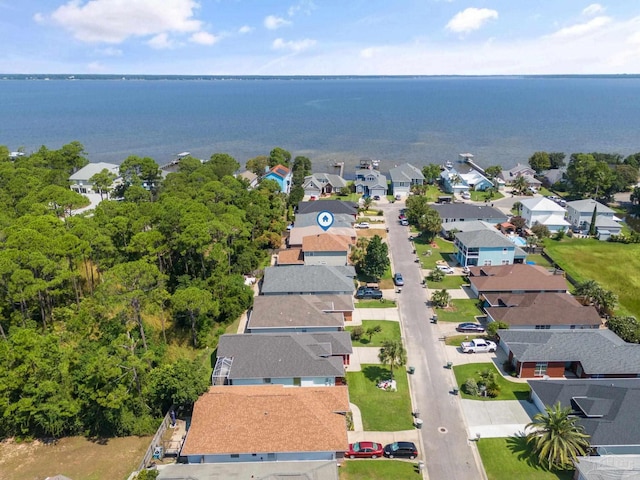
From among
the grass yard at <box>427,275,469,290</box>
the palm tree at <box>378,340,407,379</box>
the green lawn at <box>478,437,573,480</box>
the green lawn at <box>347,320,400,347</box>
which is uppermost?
the palm tree at <box>378,340,407,379</box>

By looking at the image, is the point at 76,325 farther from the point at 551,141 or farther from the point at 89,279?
the point at 551,141

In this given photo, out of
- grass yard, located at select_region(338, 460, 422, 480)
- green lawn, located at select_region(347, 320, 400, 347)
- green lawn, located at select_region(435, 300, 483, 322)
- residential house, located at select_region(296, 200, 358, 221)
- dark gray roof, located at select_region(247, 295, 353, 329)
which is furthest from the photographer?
residential house, located at select_region(296, 200, 358, 221)

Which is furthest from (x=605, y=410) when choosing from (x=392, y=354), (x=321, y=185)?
(x=321, y=185)

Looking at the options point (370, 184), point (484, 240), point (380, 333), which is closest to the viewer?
point (380, 333)

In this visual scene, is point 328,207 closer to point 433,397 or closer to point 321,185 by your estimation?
point 321,185

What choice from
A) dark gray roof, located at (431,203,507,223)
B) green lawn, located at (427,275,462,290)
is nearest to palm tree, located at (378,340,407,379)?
green lawn, located at (427,275,462,290)

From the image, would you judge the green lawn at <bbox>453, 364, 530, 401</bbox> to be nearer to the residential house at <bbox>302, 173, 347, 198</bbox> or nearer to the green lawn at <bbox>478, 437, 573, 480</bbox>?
the green lawn at <bbox>478, 437, 573, 480</bbox>

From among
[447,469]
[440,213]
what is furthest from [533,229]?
[447,469]
